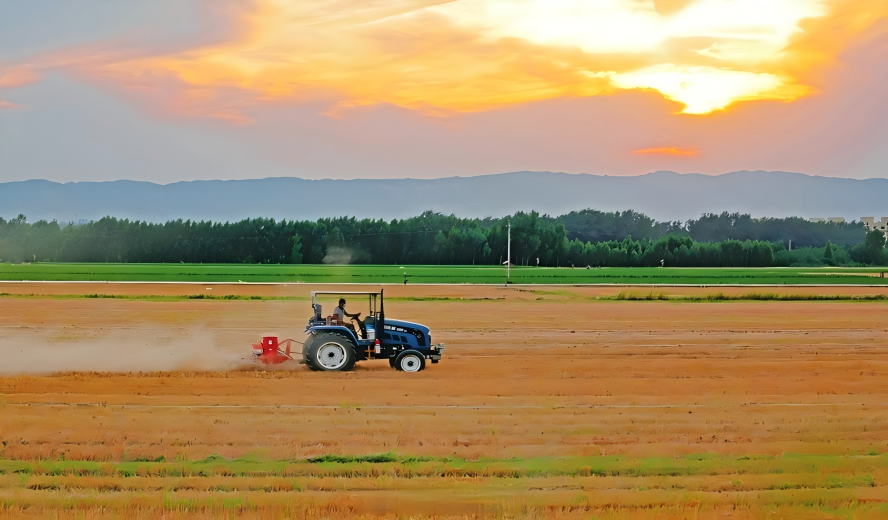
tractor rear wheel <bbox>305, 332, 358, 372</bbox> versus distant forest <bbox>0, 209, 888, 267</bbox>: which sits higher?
distant forest <bbox>0, 209, 888, 267</bbox>

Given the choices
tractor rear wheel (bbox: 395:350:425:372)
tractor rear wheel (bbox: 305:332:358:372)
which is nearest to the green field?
tractor rear wheel (bbox: 395:350:425:372)

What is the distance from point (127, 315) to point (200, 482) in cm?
3091

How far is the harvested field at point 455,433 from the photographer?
9758 mm

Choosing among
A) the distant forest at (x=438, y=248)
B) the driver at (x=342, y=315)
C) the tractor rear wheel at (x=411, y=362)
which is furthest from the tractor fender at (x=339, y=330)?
the distant forest at (x=438, y=248)

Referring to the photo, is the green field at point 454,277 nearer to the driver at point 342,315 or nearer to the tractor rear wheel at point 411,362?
the tractor rear wheel at point 411,362

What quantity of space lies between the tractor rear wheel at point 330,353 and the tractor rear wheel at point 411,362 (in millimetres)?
1053

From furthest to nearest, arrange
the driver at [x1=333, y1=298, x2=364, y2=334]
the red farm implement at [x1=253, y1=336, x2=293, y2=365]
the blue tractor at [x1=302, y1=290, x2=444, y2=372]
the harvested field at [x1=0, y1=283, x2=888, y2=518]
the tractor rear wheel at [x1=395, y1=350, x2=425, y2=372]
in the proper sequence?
the red farm implement at [x1=253, y1=336, x2=293, y2=365] → the tractor rear wheel at [x1=395, y1=350, x2=425, y2=372] → the blue tractor at [x1=302, y1=290, x2=444, y2=372] → the driver at [x1=333, y1=298, x2=364, y2=334] → the harvested field at [x1=0, y1=283, x2=888, y2=518]

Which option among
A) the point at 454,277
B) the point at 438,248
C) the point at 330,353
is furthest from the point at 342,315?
the point at 438,248

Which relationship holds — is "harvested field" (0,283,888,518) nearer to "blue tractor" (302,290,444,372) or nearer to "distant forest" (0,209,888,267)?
"blue tractor" (302,290,444,372)

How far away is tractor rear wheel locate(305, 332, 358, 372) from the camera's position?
1883 cm

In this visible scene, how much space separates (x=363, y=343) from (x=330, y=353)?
87 centimetres

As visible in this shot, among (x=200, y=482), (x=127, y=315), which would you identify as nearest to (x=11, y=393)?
(x=200, y=482)

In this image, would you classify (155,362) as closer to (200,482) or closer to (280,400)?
(280,400)

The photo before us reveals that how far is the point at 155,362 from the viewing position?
21.4 metres
